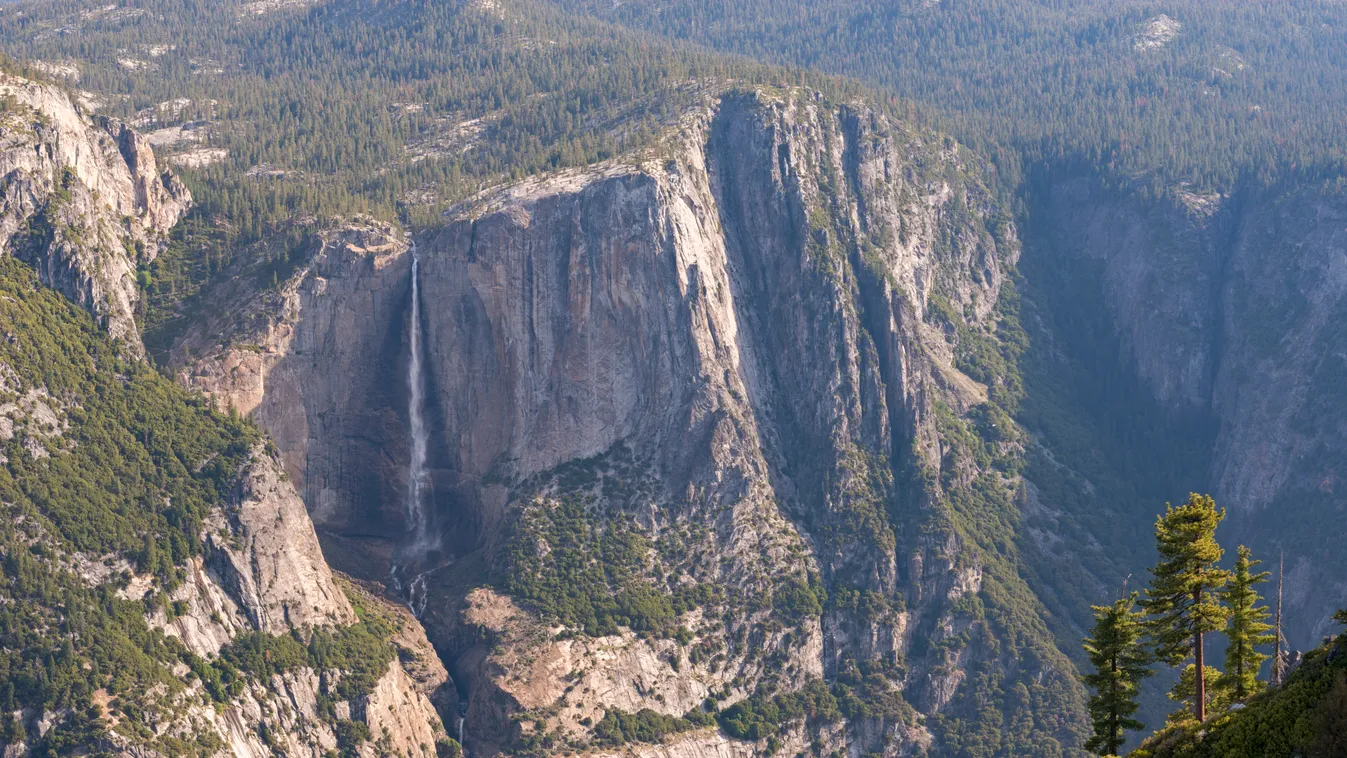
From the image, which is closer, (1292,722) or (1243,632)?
(1292,722)

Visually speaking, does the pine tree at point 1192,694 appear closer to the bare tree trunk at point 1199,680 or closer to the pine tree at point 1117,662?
the bare tree trunk at point 1199,680

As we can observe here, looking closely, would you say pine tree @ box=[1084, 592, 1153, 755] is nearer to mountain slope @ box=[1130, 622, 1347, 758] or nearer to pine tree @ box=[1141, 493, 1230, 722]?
pine tree @ box=[1141, 493, 1230, 722]

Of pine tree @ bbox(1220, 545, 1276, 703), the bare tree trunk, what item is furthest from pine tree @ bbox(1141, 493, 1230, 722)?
pine tree @ bbox(1220, 545, 1276, 703)

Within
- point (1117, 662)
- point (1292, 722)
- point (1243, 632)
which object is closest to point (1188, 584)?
point (1243, 632)

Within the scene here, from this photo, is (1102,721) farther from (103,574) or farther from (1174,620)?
(103,574)

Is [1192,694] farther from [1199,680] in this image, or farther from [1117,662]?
[1117,662]

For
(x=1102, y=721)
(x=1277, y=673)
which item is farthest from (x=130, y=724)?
(x=1277, y=673)
